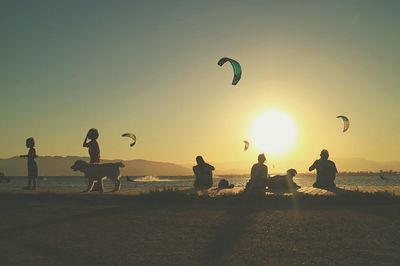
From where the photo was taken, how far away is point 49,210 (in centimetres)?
1433

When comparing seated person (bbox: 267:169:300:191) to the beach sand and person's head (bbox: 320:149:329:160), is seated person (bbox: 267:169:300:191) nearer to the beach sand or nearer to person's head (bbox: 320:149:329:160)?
person's head (bbox: 320:149:329:160)

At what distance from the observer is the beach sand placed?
795 centimetres

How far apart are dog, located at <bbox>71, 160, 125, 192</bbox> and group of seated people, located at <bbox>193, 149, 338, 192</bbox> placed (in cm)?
463

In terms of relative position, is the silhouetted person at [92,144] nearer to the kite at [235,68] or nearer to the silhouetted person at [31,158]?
the silhouetted person at [31,158]

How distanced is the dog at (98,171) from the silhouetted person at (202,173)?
447cm

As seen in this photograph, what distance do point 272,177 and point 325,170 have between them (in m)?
2.37

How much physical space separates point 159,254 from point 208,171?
16194 millimetres

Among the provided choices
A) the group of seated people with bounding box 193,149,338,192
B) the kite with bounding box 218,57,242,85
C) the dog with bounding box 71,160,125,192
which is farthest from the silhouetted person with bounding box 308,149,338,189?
the dog with bounding box 71,160,125,192

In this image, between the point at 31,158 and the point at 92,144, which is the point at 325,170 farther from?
the point at 31,158

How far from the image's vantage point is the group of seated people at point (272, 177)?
1862 cm

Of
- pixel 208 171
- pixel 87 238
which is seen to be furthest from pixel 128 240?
pixel 208 171

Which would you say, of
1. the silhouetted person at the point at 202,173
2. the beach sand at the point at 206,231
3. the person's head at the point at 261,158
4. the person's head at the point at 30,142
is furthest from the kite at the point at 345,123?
the person's head at the point at 30,142

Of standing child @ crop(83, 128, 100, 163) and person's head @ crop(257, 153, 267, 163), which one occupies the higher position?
standing child @ crop(83, 128, 100, 163)

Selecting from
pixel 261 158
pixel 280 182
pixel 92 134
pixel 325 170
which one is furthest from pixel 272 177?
pixel 92 134
